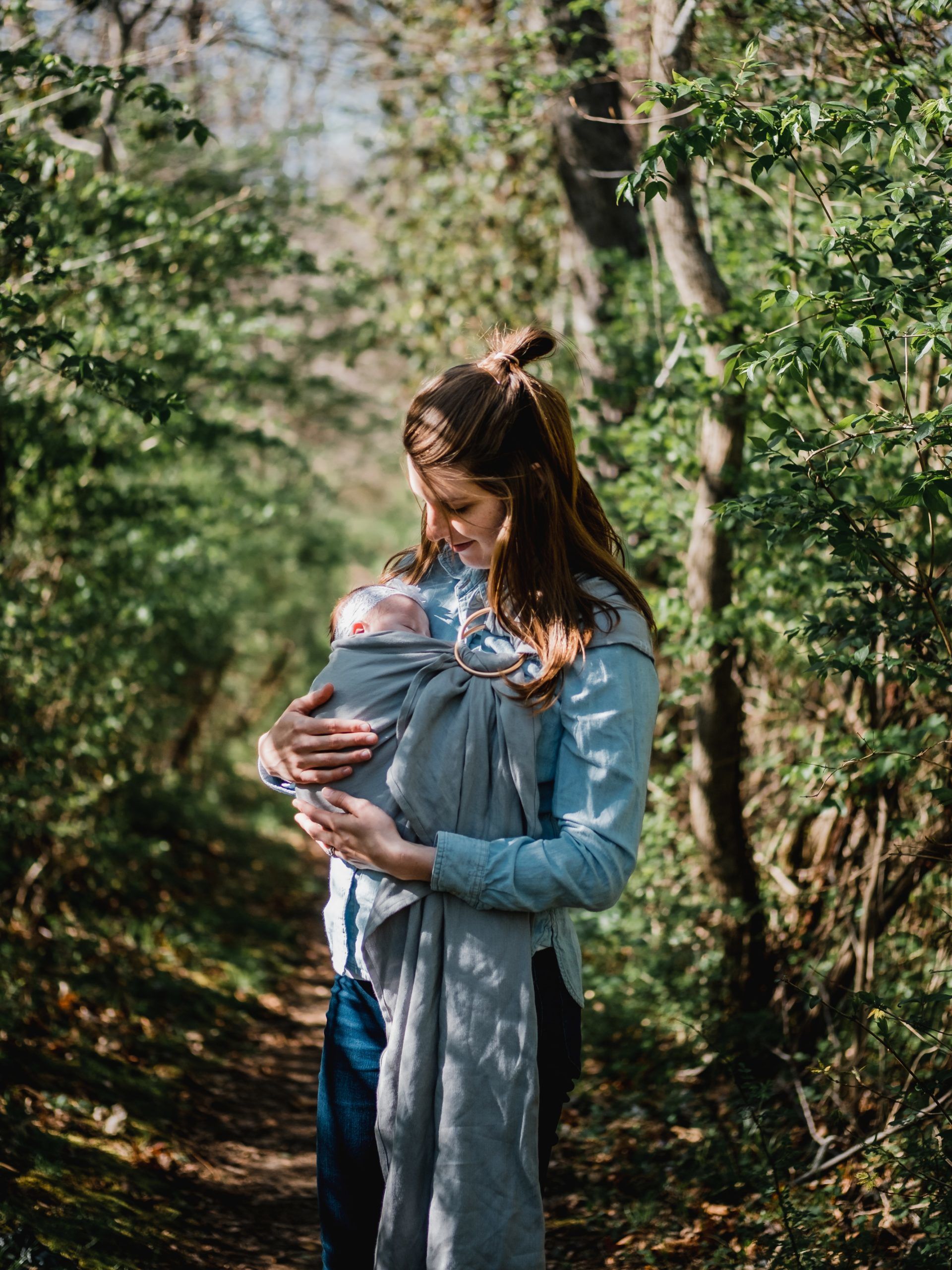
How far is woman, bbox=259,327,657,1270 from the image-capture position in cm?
178

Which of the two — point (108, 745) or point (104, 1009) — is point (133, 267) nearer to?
point (108, 745)

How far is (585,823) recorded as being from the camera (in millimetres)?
1768

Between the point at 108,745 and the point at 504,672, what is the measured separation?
4253 mm

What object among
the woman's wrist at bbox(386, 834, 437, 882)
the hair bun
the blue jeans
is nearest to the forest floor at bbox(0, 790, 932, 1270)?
the blue jeans

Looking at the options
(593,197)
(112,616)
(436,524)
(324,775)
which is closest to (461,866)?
(324,775)

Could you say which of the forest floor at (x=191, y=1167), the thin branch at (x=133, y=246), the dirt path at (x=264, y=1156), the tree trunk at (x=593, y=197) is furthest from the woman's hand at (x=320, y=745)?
the tree trunk at (x=593, y=197)

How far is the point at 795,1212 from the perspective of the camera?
2.61 m

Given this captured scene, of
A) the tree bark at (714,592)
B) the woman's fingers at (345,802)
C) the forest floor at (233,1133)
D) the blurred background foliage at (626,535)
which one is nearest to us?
the woman's fingers at (345,802)

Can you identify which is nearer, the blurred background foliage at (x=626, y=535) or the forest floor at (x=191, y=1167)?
the blurred background foliage at (x=626, y=535)

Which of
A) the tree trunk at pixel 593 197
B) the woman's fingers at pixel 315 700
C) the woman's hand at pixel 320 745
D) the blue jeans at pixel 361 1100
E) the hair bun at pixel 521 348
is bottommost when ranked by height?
the blue jeans at pixel 361 1100

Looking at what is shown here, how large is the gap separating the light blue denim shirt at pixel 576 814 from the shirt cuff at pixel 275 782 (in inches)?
9.9

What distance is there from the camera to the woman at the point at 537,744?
1.78 meters

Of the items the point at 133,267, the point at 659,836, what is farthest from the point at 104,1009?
the point at 133,267

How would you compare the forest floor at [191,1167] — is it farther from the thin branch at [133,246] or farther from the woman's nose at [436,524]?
the thin branch at [133,246]
